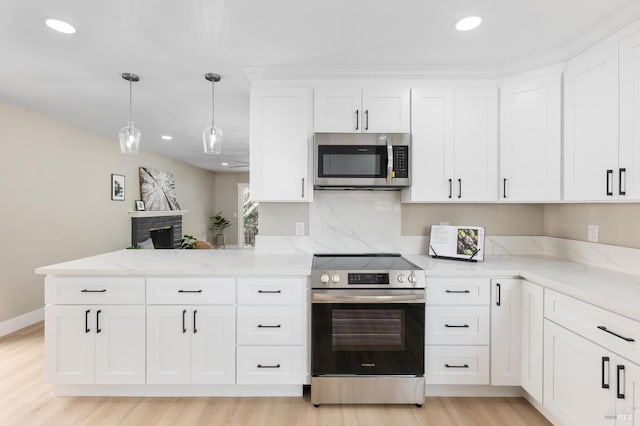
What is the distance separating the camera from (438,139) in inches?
102

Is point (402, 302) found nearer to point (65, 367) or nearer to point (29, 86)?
point (65, 367)

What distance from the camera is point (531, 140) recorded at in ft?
8.02

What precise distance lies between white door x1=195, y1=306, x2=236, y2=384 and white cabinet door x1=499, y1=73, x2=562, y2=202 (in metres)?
2.18

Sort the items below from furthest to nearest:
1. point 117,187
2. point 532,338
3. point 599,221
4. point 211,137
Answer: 1. point 117,187
2. point 211,137
3. point 599,221
4. point 532,338

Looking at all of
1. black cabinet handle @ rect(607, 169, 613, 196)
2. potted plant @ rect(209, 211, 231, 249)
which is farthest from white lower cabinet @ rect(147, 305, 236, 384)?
potted plant @ rect(209, 211, 231, 249)

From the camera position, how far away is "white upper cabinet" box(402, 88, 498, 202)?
8.45 ft

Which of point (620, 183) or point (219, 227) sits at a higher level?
point (620, 183)

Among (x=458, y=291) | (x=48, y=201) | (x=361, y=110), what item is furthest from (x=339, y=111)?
(x=48, y=201)

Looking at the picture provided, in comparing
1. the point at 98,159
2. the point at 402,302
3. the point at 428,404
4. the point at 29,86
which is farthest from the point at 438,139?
the point at 98,159

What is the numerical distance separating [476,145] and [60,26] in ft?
9.29

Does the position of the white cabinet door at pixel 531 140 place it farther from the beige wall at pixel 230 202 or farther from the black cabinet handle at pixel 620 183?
the beige wall at pixel 230 202

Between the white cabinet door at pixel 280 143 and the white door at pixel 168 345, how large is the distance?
3.31 ft

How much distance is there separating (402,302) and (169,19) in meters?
2.16

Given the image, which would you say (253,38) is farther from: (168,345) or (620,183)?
(620,183)
